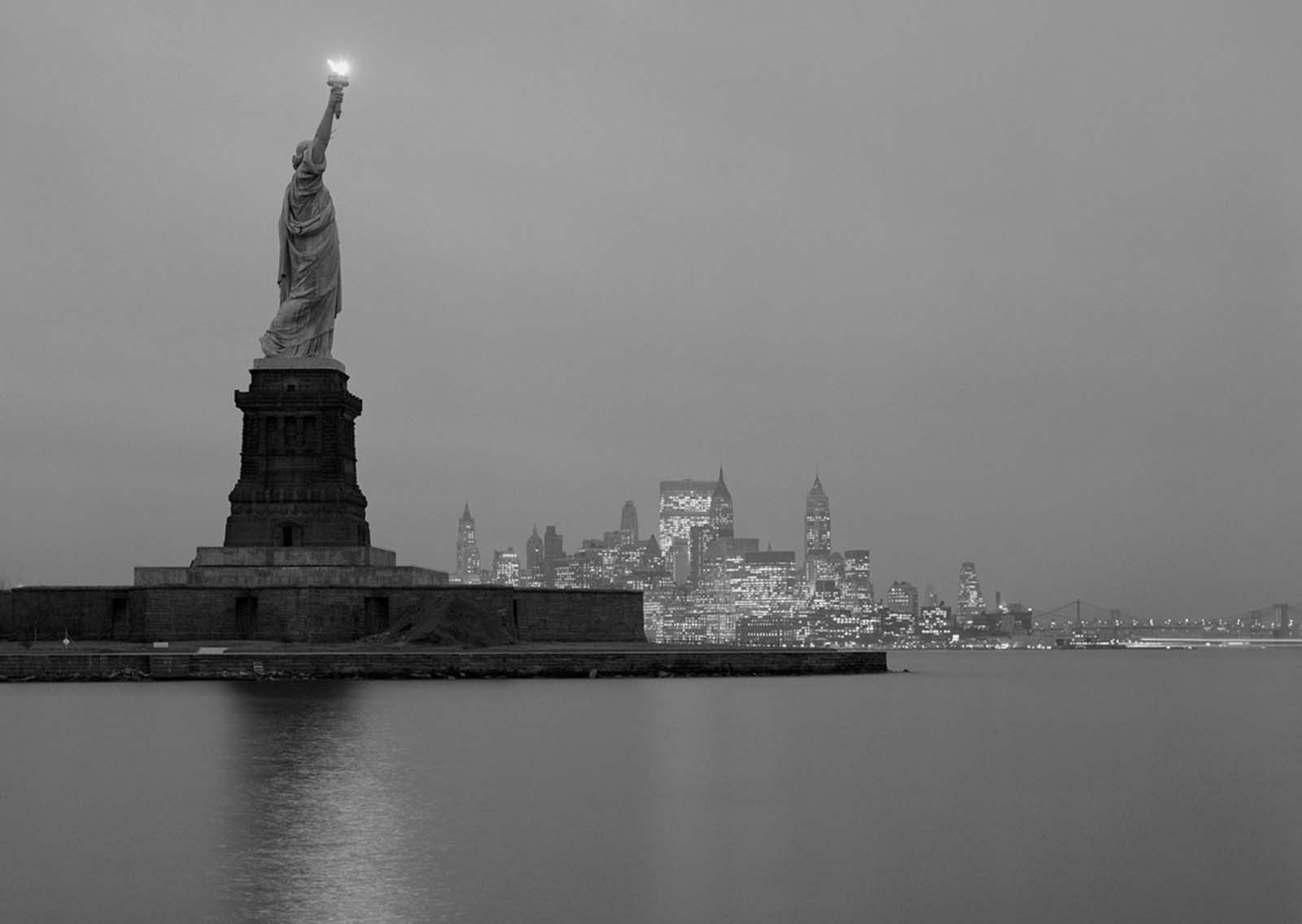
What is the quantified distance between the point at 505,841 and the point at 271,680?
30874 millimetres

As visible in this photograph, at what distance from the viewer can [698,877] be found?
17.3 m

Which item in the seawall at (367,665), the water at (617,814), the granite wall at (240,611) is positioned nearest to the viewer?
the water at (617,814)

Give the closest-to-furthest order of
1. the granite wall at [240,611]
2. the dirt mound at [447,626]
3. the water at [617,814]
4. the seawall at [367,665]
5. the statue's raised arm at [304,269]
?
the water at [617,814] < the seawall at [367,665] < the granite wall at [240,611] < the dirt mound at [447,626] < the statue's raised arm at [304,269]

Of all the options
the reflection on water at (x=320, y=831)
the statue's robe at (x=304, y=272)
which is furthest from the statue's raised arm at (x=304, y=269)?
the reflection on water at (x=320, y=831)

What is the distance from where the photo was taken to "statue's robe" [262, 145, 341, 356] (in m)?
57.0

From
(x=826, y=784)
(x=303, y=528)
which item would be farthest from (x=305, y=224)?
(x=826, y=784)

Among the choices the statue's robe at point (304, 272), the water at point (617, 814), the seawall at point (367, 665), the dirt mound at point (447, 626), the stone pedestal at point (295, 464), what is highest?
the statue's robe at point (304, 272)

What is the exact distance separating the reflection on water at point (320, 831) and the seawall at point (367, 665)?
15912mm

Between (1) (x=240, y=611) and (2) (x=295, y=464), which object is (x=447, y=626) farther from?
(2) (x=295, y=464)

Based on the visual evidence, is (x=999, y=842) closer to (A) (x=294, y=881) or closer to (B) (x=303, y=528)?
(A) (x=294, y=881)

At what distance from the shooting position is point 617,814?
2206cm

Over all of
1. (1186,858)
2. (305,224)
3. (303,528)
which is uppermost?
(305,224)

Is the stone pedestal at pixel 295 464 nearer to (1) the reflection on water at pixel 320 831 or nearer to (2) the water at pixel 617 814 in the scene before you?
(2) the water at pixel 617 814

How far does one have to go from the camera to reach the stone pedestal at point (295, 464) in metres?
55.0
